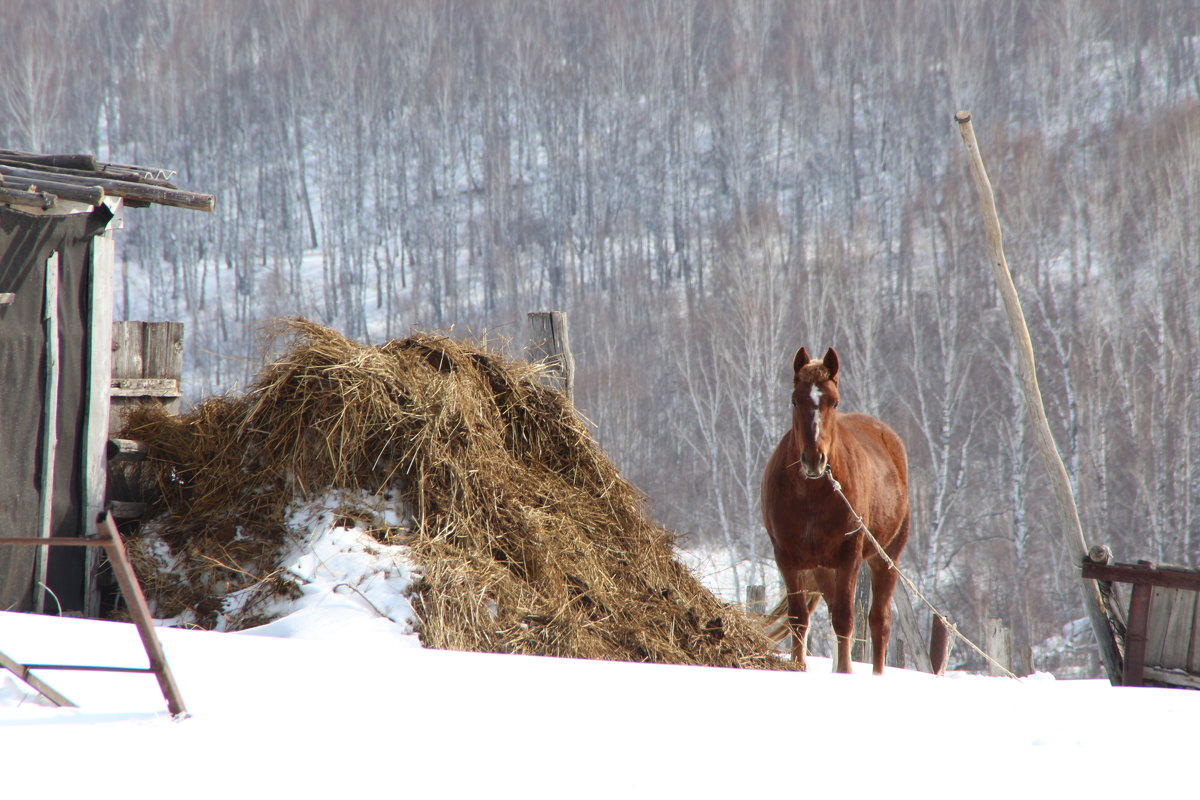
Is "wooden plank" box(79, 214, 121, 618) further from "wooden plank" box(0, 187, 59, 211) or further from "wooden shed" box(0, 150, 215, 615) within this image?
"wooden plank" box(0, 187, 59, 211)

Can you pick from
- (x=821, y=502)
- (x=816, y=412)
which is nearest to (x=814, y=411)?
(x=816, y=412)

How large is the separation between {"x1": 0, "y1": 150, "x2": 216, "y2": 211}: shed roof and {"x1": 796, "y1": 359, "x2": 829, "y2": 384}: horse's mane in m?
3.79

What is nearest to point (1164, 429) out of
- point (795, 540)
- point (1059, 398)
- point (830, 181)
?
point (1059, 398)

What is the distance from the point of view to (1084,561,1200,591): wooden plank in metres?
6.53

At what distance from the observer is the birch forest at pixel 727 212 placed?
944 inches

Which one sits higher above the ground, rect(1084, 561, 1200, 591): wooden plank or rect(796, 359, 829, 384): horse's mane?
rect(796, 359, 829, 384): horse's mane

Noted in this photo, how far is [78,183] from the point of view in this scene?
18.8ft

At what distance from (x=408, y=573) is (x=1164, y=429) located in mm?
Answer: 22875

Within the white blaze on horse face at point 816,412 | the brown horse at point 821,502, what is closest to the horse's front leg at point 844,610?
the brown horse at point 821,502

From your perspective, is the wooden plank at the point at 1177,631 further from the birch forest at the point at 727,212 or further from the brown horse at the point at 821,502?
the birch forest at the point at 727,212

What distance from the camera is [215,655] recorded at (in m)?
3.80

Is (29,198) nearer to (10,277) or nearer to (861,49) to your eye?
(10,277)

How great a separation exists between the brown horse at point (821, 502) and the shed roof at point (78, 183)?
3.91m

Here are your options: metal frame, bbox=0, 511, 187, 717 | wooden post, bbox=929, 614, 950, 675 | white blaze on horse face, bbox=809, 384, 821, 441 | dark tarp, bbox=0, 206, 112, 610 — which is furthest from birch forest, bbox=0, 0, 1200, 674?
metal frame, bbox=0, 511, 187, 717
